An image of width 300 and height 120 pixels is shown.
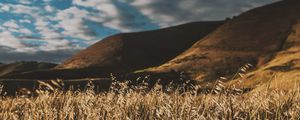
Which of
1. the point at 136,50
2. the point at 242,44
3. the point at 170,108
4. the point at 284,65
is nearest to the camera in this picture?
the point at 170,108

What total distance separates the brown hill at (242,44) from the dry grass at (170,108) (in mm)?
86940

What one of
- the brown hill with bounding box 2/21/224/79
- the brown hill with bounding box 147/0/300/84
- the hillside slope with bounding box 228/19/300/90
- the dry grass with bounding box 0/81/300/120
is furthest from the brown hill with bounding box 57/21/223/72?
the dry grass with bounding box 0/81/300/120

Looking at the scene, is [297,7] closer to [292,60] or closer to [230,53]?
[230,53]

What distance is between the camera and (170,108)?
9016mm

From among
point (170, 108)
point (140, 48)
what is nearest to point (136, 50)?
point (140, 48)

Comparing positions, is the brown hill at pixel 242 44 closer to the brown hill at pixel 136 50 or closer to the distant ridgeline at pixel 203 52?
the distant ridgeline at pixel 203 52

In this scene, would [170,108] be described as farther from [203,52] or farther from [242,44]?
[242,44]

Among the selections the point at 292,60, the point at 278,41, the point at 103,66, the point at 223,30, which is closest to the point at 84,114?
the point at 292,60

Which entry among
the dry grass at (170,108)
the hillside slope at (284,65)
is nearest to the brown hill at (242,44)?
the hillside slope at (284,65)

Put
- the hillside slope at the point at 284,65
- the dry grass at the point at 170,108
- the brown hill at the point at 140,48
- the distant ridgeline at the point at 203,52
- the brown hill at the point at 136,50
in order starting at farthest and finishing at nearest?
the brown hill at the point at 140,48, the brown hill at the point at 136,50, the distant ridgeline at the point at 203,52, the hillside slope at the point at 284,65, the dry grass at the point at 170,108

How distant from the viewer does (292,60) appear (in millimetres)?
100000

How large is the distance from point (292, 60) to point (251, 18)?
207 feet

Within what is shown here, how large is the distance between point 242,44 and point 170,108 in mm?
128017

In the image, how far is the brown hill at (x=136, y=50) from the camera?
150 m
